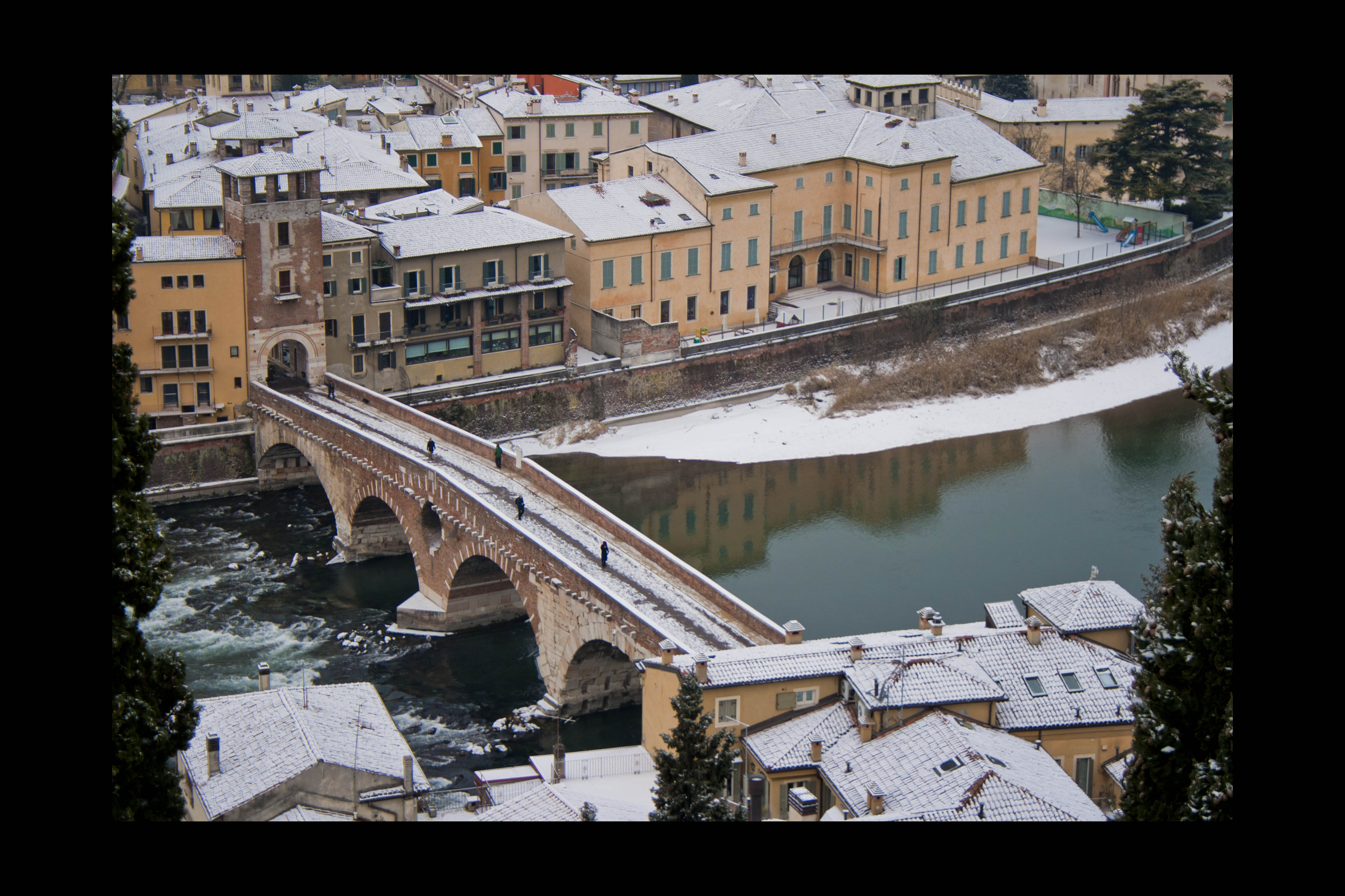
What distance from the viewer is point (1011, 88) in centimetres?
7544

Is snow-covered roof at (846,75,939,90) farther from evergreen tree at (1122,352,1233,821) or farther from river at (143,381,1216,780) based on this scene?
evergreen tree at (1122,352,1233,821)

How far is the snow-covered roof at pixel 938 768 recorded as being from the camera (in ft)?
66.5

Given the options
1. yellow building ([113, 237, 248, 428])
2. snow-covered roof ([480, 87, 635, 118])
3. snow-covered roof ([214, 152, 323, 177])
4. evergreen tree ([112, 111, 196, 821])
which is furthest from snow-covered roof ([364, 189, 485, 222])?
evergreen tree ([112, 111, 196, 821])

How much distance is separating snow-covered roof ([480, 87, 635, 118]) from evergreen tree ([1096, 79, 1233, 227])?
17.2 metres

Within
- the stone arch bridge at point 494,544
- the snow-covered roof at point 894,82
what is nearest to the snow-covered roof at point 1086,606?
the stone arch bridge at point 494,544

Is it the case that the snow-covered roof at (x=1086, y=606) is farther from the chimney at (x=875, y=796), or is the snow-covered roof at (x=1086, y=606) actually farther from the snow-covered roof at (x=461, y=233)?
the snow-covered roof at (x=461, y=233)

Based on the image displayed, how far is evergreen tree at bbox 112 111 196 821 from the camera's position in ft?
34.2

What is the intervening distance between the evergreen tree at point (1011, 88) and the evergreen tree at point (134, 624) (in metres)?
66.7

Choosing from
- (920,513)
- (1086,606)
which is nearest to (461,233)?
(920,513)

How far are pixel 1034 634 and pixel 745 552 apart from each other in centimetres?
1463

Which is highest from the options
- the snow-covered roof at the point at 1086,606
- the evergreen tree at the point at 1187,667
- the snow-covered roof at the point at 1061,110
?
the snow-covered roof at the point at 1061,110

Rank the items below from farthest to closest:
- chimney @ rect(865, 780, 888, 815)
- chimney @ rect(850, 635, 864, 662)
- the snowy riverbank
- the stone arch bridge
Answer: the snowy riverbank, the stone arch bridge, chimney @ rect(850, 635, 864, 662), chimney @ rect(865, 780, 888, 815)

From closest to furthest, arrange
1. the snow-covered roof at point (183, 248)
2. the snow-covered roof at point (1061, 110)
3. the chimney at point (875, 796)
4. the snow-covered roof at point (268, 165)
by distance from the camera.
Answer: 1. the chimney at point (875, 796)
2. the snow-covered roof at point (268, 165)
3. the snow-covered roof at point (183, 248)
4. the snow-covered roof at point (1061, 110)
